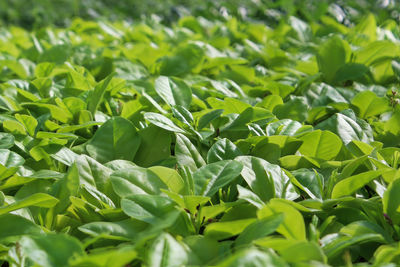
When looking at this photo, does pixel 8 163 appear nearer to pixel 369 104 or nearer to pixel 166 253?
pixel 166 253

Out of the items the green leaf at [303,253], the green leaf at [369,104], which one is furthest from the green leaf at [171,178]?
the green leaf at [369,104]

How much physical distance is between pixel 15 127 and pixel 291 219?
0.92 metres

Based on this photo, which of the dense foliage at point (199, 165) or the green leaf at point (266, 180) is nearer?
the dense foliage at point (199, 165)

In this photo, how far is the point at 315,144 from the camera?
54.2 inches

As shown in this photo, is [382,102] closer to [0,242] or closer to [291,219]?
[291,219]

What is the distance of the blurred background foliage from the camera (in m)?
3.57

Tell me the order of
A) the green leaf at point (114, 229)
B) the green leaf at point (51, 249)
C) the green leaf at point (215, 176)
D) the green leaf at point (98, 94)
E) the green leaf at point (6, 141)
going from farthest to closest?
the green leaf at point (98, 94) < the green leaf at point (6, 141) < the green leaf at point (215, 176) < the green leaf at point (114, 229) < the green leaf at point (51, 249)

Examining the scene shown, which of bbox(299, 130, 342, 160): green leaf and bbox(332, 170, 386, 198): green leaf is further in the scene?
bbox(299, 130, 342, 160): green leaf

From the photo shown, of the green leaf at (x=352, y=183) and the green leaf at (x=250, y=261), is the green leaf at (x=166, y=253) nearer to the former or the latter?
the green leaf at (x=250, y=261)

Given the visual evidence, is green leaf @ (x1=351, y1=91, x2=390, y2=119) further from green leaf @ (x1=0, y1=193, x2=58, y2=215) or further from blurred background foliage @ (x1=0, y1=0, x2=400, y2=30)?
blurred background foliage @ (x1=0, y1=0, x2=400, y2=30)

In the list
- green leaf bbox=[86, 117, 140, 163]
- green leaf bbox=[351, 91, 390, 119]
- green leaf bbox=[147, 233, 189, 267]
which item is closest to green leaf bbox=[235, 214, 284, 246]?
green leaf bbox=[147, 233, 189, 267]

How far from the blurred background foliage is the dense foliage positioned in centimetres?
159

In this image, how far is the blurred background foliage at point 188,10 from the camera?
11.7ft

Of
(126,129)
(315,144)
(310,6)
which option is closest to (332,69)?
(315,144)
